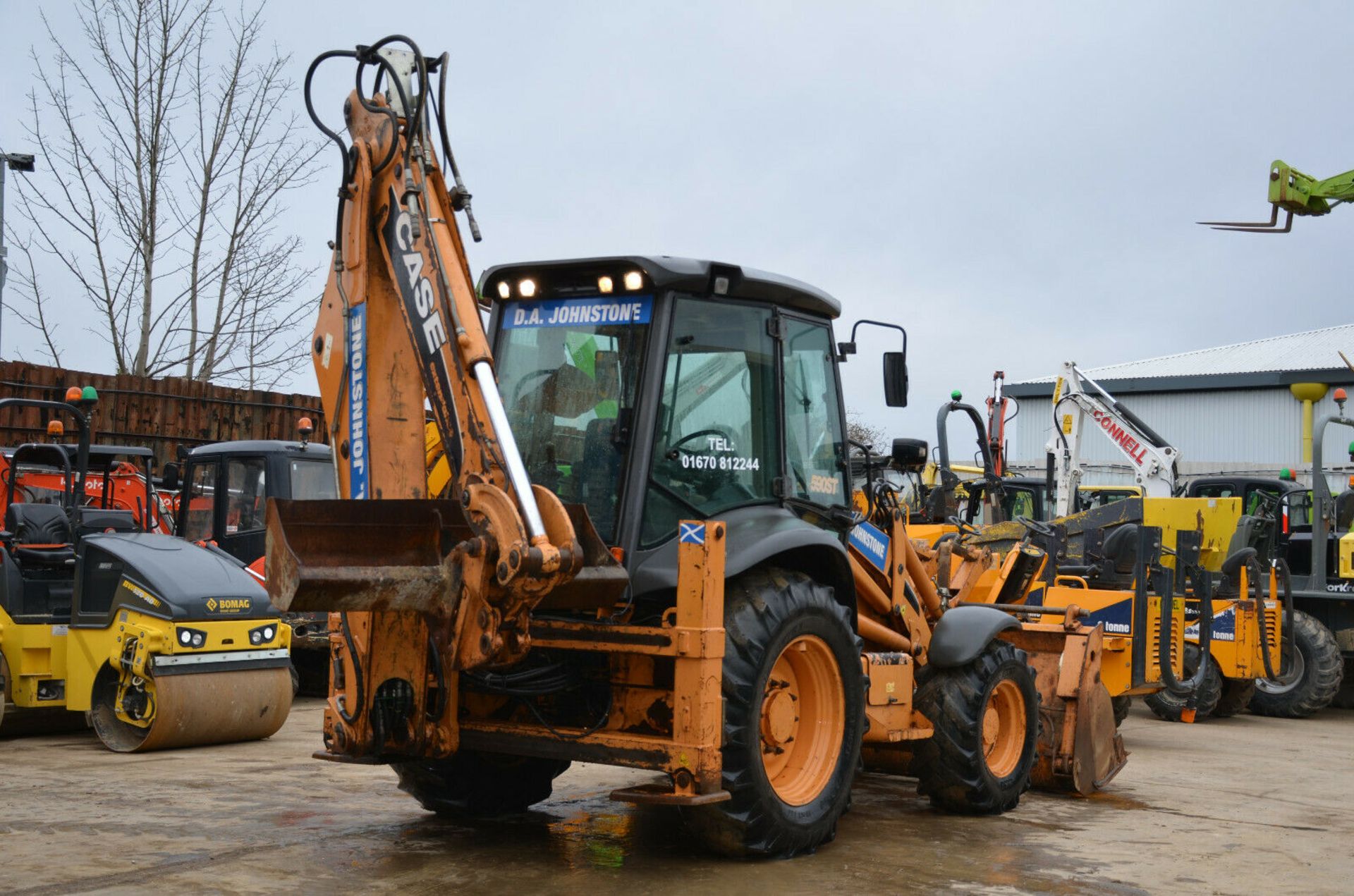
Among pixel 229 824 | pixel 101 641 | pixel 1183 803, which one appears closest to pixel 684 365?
pixel 229 824

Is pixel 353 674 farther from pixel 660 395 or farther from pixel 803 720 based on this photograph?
pixel 803 720

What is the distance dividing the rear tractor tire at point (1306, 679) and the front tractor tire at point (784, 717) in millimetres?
9191

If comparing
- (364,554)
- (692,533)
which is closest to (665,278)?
(692,533)

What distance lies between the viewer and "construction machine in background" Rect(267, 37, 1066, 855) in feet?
17.5

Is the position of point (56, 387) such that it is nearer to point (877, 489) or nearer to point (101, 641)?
point (101, 641)

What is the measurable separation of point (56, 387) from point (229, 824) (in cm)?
1181

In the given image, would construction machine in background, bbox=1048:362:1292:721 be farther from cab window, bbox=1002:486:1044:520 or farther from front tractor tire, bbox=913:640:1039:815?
front tractor tire, bbox=913:640:1039:815

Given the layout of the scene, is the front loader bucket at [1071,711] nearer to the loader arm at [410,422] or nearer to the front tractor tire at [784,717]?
the front tractor tire at [784,717]

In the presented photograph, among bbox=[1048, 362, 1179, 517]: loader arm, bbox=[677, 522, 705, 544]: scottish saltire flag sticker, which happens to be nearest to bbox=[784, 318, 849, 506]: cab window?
bbox=[677, 522, 705, 544]: scottish saltire flag sticker

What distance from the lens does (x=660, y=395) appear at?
616cm

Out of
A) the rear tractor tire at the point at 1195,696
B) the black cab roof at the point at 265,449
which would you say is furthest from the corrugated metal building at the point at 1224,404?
the black cab roof at the point at 265,449

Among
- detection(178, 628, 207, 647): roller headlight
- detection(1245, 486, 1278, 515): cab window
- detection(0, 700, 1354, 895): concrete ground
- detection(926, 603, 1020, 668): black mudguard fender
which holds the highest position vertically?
detection(1245, 486, 1278, 515): cab window

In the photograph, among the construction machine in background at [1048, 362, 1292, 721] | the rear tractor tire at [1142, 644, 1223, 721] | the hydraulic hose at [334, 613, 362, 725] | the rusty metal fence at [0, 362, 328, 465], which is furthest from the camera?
the rusty metal fence at [0, 362, 328, 465]

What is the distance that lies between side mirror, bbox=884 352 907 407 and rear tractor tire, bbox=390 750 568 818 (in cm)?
245
